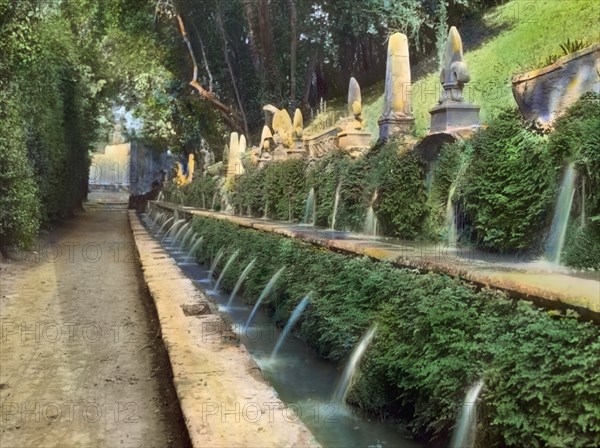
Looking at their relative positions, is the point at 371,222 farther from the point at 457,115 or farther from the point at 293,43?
the point at 293,43

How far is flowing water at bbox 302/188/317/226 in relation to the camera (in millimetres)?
10297

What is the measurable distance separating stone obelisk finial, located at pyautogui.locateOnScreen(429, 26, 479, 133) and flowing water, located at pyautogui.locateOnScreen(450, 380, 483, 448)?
531cm

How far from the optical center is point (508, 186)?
16.7ft

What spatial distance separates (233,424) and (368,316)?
151cm

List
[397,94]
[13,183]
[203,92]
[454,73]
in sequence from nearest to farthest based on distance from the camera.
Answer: [454,73] → [397,94] → [13,183] → [203,92]

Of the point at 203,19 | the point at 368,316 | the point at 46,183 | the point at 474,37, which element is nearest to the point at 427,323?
the point at 368,316

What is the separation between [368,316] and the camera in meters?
3.92

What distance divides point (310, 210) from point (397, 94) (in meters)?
2.49

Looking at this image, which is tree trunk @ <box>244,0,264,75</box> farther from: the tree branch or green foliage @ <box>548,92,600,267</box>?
green foliage @ <box>548,92,600,267</box>

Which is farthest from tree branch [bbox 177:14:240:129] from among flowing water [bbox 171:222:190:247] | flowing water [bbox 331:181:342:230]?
flowing water [bbox 331:181:342:230]

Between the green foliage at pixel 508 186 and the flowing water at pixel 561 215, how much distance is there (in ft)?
0.38

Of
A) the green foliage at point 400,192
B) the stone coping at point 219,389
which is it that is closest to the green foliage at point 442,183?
the green foliage at point 400,192

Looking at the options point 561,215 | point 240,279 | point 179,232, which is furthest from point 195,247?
point 561,215

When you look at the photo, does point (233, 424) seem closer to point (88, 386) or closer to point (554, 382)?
point (554, 382)
